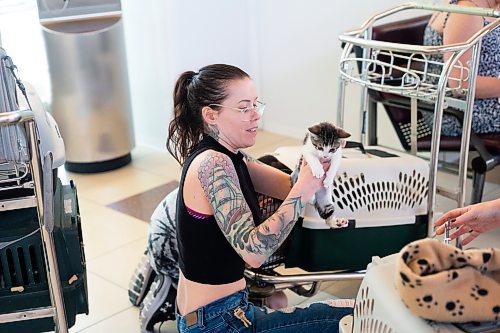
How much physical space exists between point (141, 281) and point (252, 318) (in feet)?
2.45

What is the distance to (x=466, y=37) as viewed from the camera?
2.38 metres

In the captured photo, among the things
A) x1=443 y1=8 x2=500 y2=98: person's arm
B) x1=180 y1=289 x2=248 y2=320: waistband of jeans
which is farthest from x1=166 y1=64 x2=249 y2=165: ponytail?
x1=443 y1=8 x2=500 y2=98: person's arm

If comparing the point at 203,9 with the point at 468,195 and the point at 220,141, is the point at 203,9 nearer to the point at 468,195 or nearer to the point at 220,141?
the point at 468,195

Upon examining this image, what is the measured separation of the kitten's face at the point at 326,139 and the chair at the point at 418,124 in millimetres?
1095

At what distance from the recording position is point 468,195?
3043 millimetres

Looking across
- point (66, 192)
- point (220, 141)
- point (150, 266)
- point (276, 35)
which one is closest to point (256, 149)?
point (276, 35)

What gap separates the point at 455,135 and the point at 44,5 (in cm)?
198

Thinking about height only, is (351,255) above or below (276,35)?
below

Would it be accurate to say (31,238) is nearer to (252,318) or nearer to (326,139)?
(252,318)

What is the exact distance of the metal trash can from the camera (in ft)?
11.0

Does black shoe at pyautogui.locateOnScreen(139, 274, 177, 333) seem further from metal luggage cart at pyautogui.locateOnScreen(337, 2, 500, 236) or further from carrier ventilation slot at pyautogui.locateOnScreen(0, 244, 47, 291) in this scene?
metal luggage cart at pyautogui.locateOnScreen(337, 2, 500, 236)

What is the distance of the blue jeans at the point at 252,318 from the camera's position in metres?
1.62

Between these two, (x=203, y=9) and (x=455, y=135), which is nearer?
(x=455, y=135)

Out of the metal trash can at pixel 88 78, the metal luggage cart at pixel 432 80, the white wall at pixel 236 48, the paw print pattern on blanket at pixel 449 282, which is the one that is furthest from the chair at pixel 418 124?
the paw print pattern on blanket at pixel 449 282
